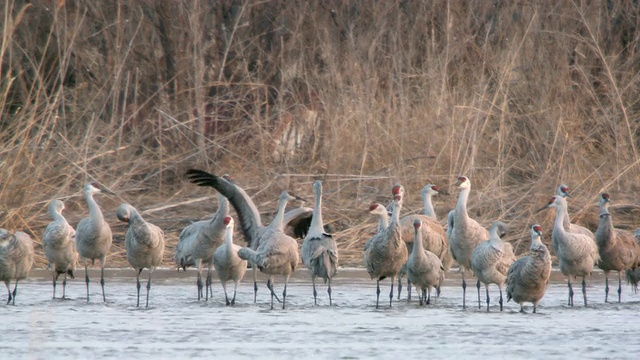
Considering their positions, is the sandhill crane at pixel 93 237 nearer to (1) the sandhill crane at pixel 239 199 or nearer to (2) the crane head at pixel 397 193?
(1) the sandhill crane at pixel 239 199

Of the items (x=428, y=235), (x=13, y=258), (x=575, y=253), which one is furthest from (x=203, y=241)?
(x=575, y=253)

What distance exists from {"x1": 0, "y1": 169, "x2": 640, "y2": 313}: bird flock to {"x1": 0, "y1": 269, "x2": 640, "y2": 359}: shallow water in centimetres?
21

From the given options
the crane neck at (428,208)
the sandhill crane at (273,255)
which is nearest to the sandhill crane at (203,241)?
the sandhill crane at (273,255)

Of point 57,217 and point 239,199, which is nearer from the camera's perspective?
point 57,217

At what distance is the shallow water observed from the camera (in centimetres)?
803

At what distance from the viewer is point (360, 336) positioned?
8.71m

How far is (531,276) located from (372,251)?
157 cm

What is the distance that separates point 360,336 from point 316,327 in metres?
0.56

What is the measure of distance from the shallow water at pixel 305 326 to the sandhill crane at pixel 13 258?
23 centimetres

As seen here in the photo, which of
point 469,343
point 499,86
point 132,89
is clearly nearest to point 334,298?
point 469,343

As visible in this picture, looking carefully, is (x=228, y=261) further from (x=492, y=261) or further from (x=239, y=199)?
(x=492, y=261)

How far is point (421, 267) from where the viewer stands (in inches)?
415

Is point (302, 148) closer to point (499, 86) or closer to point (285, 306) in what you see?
point (499, 86)

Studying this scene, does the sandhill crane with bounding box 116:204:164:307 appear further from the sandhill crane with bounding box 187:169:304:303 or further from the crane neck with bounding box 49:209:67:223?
the sandhill crane with bounding box 187:169:304:303
